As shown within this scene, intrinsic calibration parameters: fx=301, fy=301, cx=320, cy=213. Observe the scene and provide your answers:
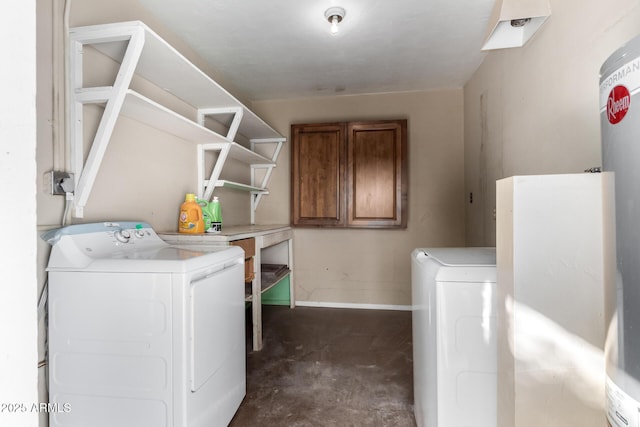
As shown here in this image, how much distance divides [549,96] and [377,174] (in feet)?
5.59

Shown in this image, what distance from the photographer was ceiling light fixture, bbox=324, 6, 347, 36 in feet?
6.20

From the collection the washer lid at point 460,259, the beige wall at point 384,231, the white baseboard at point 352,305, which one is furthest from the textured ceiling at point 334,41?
the white baseboard at point 352,305

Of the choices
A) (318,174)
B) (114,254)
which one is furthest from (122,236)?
(318,174)

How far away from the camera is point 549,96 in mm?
1565

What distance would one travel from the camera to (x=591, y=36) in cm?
124

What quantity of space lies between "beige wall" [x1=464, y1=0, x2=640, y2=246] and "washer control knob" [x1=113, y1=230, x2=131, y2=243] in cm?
215

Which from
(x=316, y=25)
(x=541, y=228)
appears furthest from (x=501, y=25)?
(x=541, y=228)

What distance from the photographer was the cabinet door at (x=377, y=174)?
310cm

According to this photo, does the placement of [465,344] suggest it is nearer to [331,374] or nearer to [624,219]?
[624,219]

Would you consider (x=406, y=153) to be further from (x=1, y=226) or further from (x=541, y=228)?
(x=1, y=226)

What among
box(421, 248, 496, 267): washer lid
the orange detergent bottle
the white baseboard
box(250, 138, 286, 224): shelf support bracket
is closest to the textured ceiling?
box(250, 138, 286, 224): shelf support bracket

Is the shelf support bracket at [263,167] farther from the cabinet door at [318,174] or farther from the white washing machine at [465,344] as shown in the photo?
the white washing machine at [465,344]

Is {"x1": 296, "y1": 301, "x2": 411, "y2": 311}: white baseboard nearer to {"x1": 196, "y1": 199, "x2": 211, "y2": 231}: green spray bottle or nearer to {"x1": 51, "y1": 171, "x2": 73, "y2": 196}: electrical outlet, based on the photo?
{"x1": 196, "y1": 199, "x2": 211, "y2": 231}: green spray bottle

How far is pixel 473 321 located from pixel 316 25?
203 cm
